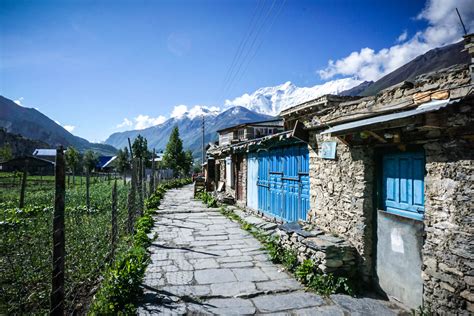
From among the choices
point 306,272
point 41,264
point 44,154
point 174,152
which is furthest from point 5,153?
point 44,154

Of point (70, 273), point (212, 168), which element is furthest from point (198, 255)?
point (212, 168)

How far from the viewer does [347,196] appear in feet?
16.8

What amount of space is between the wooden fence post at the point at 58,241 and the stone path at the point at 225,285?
58.0 inches

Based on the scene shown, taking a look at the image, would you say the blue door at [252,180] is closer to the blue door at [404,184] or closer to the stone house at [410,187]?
the stone house at [410,187]

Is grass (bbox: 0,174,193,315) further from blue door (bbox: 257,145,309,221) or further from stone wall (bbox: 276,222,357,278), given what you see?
blue door (bbox: 257,145,309,221)

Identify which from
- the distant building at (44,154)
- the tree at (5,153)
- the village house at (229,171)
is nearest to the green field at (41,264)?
the village house at (229,171)

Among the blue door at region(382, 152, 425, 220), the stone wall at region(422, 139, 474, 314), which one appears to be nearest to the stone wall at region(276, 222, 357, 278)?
the blue door at region(382, 152, 425, 220)

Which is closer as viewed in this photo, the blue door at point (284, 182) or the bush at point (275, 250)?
the bush at point (275, 250)

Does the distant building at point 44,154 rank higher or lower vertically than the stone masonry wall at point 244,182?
higher

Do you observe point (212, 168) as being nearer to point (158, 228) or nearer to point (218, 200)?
point (218, 200)

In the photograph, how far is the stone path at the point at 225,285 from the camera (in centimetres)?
403

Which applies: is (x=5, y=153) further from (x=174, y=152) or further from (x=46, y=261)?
(x=46, y=261)

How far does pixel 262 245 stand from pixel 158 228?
12.5ft

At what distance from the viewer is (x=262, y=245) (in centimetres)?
727
